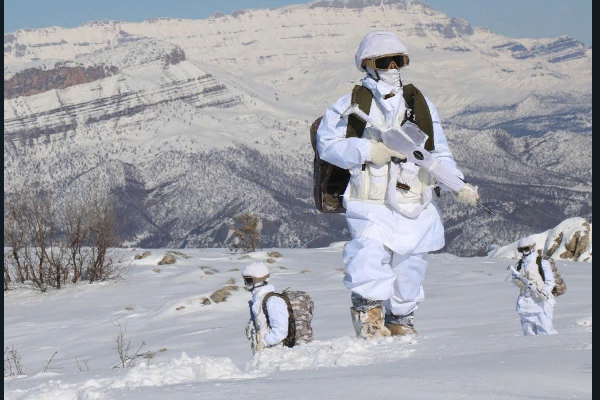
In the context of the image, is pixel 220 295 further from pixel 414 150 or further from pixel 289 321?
pixel 414 150

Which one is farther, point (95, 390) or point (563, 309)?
point (563, 309)

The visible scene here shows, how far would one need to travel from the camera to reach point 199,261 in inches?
917

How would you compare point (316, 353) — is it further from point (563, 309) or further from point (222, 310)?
point (222, 310)

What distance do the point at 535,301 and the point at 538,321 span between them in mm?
175

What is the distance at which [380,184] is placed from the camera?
5.87 metres

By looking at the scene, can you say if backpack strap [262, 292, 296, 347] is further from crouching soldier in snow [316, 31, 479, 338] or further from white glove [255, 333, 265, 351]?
crouching soldier in snow [316, 31, 479, 338]

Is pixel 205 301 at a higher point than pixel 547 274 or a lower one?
lower

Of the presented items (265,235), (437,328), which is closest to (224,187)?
(265,235)

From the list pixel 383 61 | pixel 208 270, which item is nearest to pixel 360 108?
pixel 383 61

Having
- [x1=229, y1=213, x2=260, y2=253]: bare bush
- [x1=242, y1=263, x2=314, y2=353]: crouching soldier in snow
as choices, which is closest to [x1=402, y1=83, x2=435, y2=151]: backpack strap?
[x1=242, y1=263, x2=314, y2=353]: crouching soldier in snow

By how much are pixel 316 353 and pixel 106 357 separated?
8.17 m

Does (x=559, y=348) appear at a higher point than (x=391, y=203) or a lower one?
lower

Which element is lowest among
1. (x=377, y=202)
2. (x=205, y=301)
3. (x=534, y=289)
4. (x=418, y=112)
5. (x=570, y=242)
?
(x=205, y=301)

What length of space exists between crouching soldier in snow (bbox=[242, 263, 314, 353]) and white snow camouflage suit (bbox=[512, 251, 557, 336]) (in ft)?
9.85
